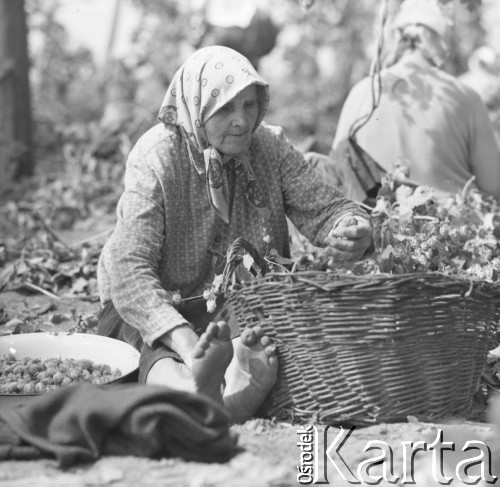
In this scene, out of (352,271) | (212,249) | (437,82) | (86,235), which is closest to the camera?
(352,271)

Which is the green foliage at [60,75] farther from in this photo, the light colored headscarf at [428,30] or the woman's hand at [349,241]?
the woman's hand at [349,241]

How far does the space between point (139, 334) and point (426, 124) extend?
211cm

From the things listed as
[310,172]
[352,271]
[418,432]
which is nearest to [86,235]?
[310,172]

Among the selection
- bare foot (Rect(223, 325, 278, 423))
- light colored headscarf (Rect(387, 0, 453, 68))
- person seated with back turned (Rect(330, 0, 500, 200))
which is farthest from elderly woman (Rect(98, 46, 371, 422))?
light colored headscarf (Rect(387, 0, 453, 68))

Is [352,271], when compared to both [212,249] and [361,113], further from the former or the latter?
[361,113]

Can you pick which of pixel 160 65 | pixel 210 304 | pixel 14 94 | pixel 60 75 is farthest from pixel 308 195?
pixel 60 75

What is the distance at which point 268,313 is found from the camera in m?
2.62

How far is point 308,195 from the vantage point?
330 centimetres

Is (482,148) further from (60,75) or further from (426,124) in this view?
(60,75)

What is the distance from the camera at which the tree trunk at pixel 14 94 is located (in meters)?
8.08

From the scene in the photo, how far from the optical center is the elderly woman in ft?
9.29

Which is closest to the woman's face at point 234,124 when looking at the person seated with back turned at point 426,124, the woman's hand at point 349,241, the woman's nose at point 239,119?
the woman's nose at point 239,119

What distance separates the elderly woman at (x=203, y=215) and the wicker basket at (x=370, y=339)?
0.32 feet

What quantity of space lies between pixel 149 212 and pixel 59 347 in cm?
62
